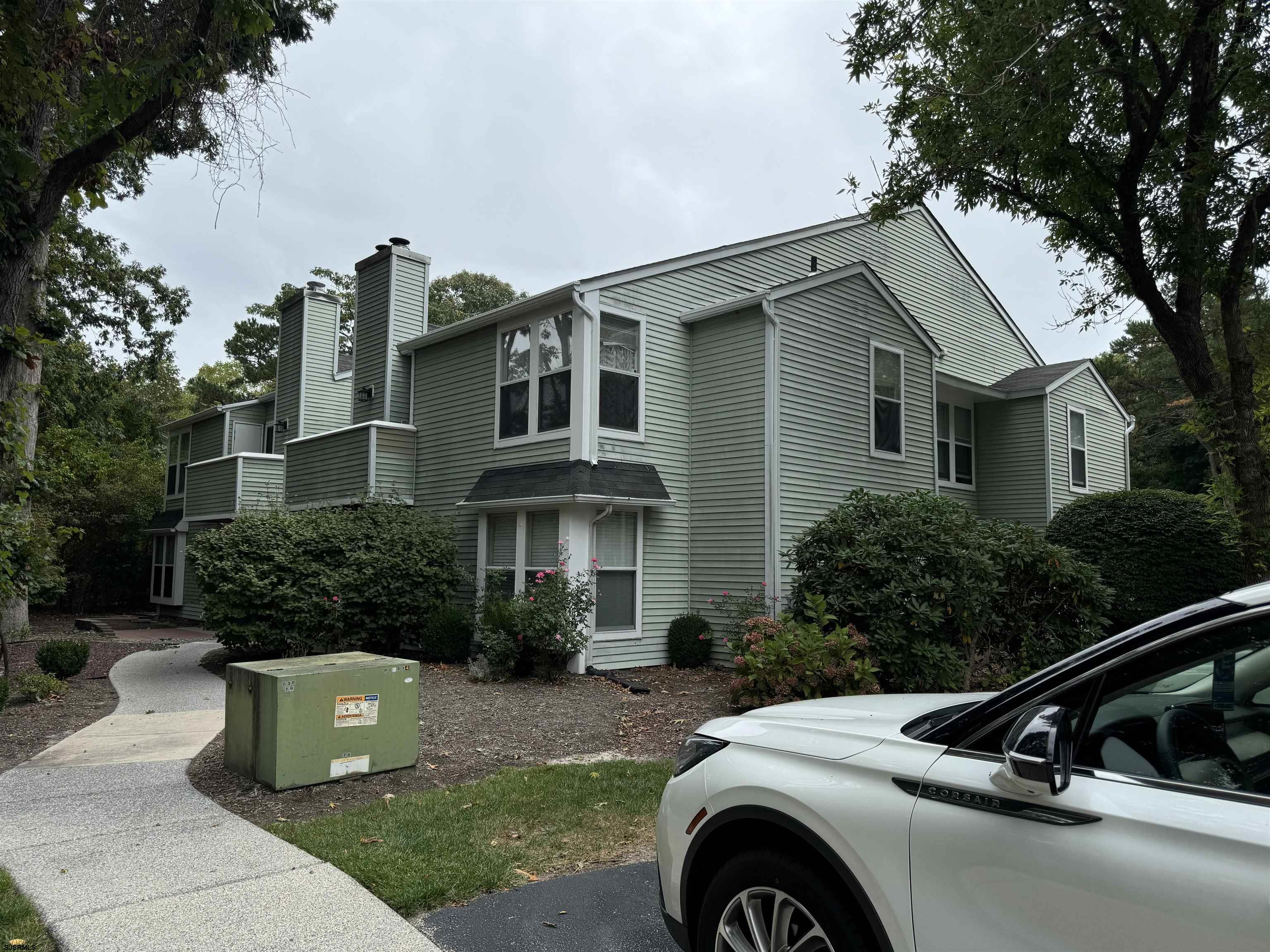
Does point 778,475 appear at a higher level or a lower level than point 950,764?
higher

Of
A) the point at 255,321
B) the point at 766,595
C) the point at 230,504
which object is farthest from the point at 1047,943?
the point at 255,321

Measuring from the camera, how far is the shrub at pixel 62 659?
10461 mm

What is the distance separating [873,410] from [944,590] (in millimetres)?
6238

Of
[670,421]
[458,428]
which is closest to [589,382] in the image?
[670,421]

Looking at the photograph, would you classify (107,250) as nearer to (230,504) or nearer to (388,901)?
(230,504)

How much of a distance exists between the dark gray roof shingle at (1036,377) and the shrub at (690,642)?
9.57 m

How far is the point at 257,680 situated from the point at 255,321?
39.6 meters

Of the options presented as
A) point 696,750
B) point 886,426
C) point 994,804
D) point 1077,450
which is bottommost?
point 696,750

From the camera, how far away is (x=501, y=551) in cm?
1323

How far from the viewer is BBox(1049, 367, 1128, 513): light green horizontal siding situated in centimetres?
1767

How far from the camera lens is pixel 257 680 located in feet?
19.7

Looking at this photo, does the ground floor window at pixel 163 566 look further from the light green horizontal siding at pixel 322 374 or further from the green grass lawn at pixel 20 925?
the green grass lawn at pixel 20 925

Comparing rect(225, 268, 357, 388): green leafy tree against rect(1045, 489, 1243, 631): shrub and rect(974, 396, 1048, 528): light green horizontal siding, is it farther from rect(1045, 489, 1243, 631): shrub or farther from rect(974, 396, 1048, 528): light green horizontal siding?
rect(1045, 489, 1243, 631): shrub

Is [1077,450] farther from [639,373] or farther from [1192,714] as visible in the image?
[1192,714]
